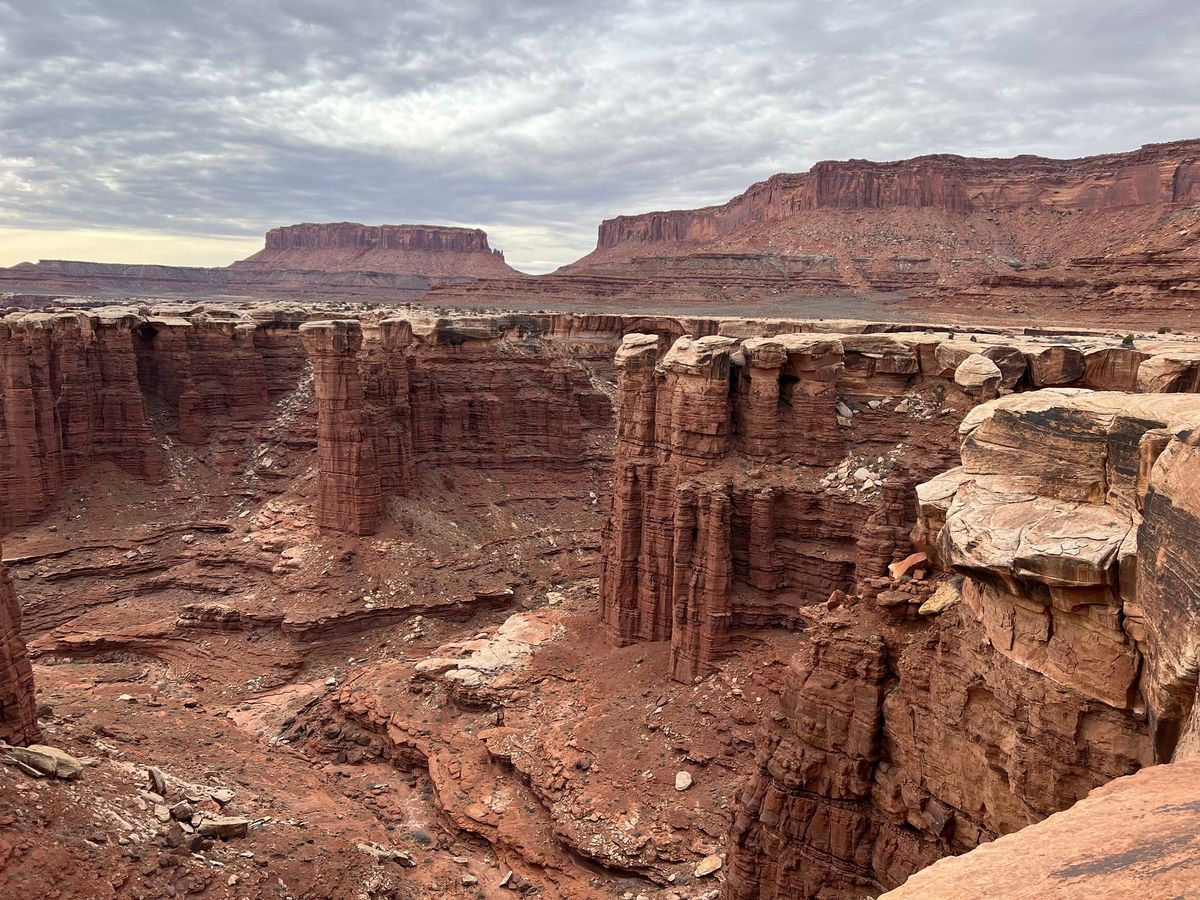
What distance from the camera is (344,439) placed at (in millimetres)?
39469

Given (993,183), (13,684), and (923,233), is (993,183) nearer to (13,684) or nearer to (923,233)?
(923,233)

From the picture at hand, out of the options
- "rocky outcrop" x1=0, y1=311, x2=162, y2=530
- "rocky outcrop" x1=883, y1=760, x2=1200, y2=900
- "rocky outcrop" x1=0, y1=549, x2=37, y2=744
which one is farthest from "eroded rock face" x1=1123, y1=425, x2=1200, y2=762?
"rocky outcrop" x1=0, y1=311, x2=162, y2=530

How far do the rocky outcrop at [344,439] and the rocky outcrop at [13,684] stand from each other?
69.1 ft

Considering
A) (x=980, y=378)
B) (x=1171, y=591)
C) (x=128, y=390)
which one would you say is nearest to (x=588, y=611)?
(x=980, y=378)

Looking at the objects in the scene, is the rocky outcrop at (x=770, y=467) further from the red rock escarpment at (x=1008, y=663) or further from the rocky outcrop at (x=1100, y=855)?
the rocky outcrop at (x=1100, y=855)

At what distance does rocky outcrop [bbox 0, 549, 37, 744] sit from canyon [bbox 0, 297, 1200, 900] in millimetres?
87

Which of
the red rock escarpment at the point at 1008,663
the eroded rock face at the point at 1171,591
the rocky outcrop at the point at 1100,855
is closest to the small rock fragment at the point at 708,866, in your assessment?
the red rock escarpment at the point at 1008,663

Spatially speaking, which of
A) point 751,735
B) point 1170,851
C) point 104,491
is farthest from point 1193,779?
point 104,491

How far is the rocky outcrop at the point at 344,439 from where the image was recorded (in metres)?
38.9

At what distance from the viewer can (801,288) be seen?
12194 cm

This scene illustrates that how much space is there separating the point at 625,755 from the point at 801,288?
109m

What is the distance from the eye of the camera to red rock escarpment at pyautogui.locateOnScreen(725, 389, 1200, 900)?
818 cm

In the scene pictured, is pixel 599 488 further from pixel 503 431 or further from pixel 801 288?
pixel 801 288

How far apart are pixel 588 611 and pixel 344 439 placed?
51.4ft
